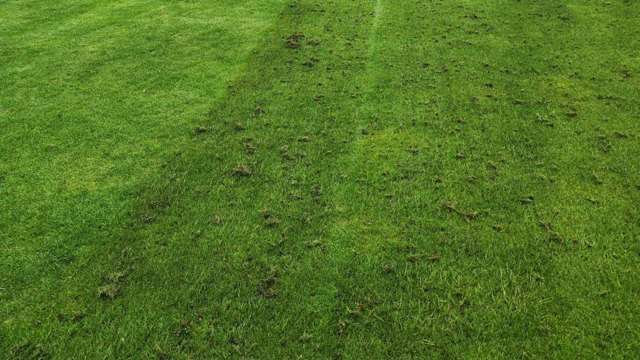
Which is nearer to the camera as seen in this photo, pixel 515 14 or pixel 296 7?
pixel 515 14

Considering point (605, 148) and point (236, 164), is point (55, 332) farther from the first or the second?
point (605, 148)

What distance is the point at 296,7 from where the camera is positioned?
983cm

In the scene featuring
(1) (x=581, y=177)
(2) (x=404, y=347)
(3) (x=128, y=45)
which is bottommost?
(2) (x=404, y=347)

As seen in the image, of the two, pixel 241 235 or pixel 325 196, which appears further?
pixel 325 196

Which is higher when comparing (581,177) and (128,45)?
(128,45)

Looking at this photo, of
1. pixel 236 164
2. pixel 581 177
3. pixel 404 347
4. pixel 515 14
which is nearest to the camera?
pixel 404 347

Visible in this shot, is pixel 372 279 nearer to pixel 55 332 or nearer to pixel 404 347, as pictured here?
pixel 404 347

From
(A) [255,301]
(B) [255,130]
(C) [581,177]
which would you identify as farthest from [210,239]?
(C) [581,177]

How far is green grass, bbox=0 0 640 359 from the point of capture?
3.37 metres

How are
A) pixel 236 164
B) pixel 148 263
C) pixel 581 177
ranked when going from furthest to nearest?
pixel 236 164 < pixel 581 177 < pixel 148 263

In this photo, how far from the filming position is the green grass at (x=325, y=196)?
337cm

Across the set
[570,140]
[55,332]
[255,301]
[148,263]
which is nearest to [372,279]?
[255,301]

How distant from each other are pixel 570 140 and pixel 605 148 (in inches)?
14.0

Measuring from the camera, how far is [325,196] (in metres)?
4.63
